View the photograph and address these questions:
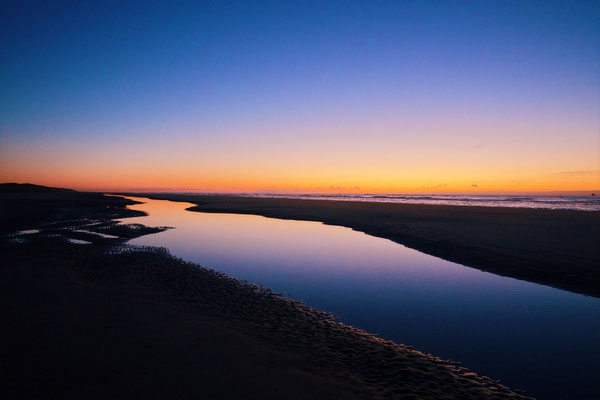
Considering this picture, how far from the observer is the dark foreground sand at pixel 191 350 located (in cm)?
563

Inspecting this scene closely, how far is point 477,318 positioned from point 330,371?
626 cm

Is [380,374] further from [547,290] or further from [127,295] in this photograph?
[547,290]

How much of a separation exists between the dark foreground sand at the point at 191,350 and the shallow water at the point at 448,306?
1044mm

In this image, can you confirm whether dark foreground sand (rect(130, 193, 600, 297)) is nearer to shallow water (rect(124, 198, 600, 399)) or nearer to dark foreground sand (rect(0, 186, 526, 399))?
shallow water (rect(124, 198, 600, 399))

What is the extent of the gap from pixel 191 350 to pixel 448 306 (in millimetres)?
8767

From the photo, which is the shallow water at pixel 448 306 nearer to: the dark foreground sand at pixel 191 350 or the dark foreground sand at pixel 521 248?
the dark foreground sand at pixel 191 350

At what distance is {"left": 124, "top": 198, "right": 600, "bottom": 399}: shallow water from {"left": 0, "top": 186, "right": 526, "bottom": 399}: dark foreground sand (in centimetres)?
104

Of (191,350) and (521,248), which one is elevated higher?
(521,248)

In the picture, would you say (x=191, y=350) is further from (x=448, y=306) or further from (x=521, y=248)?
(x=521, y=248)

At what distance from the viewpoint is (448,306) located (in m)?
11.0

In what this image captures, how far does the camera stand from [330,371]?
638 centimetres

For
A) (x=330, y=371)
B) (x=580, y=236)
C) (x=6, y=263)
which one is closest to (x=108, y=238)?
(x=6, y=263)

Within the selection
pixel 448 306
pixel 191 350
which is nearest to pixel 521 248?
pixel 448 306

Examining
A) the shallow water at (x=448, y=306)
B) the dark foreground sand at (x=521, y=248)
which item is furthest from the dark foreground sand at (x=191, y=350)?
the dark foreground sand at (x=521, y=248)
